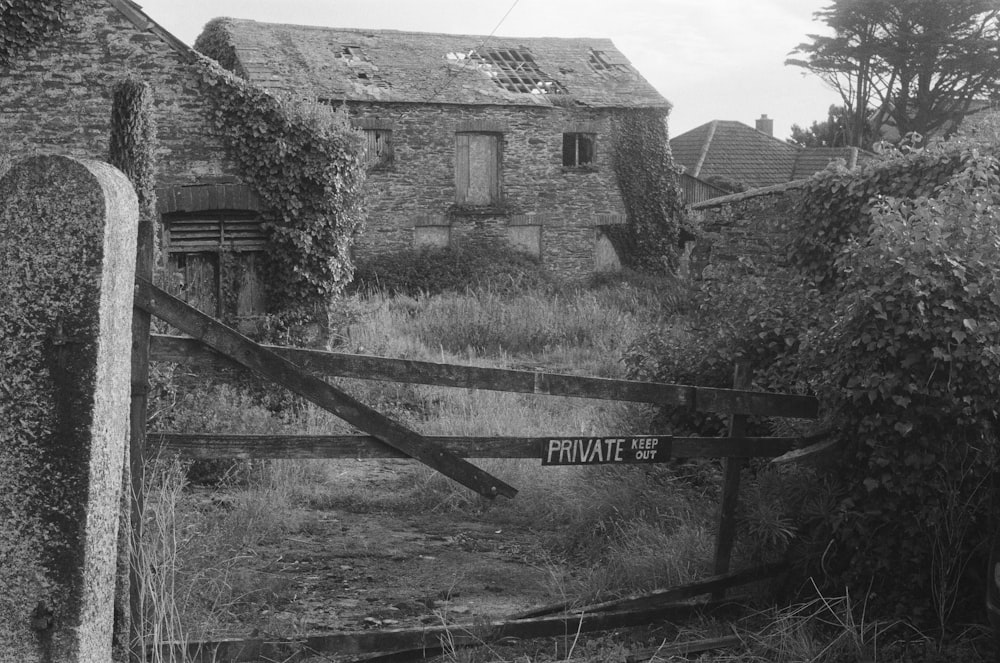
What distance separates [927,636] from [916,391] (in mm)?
1199

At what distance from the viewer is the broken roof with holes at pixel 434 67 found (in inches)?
846

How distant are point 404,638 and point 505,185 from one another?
1938 centimetres

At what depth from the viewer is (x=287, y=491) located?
790 centimetres

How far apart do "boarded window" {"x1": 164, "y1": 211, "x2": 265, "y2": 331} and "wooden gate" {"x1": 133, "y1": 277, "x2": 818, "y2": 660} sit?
24.7 ft

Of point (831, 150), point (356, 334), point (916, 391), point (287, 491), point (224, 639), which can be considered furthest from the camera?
point (831, 150)

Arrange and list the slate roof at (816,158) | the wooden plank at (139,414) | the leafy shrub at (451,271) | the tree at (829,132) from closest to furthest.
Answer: the wooden plank at (139,414) → the leafy shrub at (451,271) → the slate roof at (816,158) → the tree at (829,132)

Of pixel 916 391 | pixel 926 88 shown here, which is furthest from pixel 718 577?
pixel 926 88

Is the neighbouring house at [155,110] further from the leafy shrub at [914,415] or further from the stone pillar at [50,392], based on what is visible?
the stone pillar at [50,392]

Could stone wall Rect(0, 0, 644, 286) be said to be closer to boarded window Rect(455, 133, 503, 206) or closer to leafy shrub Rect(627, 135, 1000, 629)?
boarded window Rect(455, 133, 503, 206)

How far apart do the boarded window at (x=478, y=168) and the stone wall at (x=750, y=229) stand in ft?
35.5

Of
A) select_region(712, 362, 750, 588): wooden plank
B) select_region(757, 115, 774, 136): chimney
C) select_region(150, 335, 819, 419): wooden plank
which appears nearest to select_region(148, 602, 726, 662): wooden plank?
select_region(712, 362, 750, 588): wooden plank

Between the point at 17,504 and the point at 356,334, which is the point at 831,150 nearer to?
the point at 356,334

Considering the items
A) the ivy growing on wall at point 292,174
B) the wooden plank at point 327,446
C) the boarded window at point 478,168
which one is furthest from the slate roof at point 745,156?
the wooden plank at point 327,446

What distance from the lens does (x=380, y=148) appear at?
22.1m
